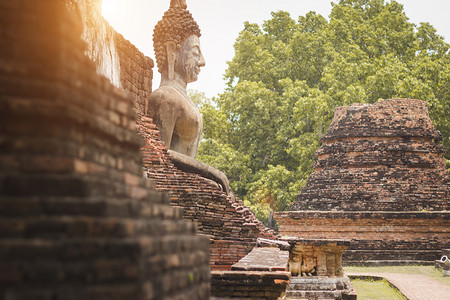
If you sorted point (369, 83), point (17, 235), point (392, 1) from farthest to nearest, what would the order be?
point (392, 1) → point (369, 83) → point (17, 235)

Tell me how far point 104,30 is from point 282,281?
12.3 feet

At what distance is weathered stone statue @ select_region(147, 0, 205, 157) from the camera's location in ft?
27.3

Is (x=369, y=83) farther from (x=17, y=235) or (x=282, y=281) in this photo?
(x=17, y=235)

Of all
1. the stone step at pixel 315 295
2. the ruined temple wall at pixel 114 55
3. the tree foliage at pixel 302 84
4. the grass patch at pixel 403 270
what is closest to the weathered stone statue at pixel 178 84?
the ruined temple wall at pixel 114 55

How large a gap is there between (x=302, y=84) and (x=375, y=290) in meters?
17.0

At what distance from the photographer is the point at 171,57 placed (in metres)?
9.01

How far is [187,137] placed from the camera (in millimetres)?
8688

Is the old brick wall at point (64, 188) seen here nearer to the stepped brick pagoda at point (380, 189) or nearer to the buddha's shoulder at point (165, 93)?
the buddha's shoulder at point (165, 93)

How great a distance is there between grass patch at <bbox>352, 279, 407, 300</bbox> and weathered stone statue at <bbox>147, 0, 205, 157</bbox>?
4.48 metres

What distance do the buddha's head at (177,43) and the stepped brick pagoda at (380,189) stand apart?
29.6ft

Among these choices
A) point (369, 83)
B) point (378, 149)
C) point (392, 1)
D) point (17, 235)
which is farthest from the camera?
point (392, 1)

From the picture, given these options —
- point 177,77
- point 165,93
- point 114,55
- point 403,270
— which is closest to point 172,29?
point 177,77

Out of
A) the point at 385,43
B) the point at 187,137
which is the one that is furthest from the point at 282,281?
the point at 385,43

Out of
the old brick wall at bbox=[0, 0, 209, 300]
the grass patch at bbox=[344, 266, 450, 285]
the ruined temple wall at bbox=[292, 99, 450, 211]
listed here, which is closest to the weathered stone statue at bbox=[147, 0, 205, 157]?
the old brick wall at bbox=[0, 0, 209, 300]
